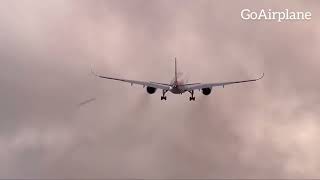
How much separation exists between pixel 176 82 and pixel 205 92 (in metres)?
10.3

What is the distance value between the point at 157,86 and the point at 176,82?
313 inches

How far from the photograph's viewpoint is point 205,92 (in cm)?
16912

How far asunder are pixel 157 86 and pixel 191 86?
381 inches

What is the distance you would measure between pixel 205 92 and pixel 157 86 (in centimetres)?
1374

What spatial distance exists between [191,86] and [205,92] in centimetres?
435

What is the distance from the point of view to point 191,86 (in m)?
169

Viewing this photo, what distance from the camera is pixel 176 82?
538 ft

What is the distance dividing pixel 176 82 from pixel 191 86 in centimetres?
664

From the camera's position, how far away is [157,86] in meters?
170
